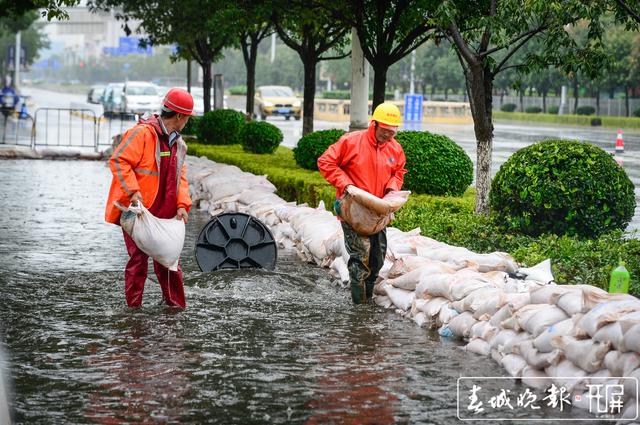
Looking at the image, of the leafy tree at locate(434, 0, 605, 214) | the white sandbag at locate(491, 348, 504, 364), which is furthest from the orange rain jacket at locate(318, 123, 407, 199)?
the leafy tree at locate(434, 0, 605, 214)

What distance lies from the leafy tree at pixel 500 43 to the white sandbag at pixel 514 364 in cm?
470

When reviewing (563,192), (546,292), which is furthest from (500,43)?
(546,292)

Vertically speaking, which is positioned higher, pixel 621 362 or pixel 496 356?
pixel 621 362

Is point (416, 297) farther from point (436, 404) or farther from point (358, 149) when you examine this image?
point (436, 404)

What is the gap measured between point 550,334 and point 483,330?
0.91 meters

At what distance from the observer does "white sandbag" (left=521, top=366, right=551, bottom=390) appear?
6.25 metres

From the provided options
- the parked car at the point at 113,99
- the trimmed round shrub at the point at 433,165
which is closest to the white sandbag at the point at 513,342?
the trimmed round shrub at the point at 433,165

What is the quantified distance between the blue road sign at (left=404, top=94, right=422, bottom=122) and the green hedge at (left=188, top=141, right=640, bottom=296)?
35898mm

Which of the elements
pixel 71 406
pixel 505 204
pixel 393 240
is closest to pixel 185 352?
pixel 71 406

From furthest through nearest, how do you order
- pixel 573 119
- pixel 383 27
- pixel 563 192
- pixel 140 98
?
pixel 573 119 < pixel 140 98 < pixel 383 27 < pixel 563 192

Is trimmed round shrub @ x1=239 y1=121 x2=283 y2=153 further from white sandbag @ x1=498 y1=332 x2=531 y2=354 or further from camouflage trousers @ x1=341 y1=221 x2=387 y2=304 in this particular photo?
white sandbag @ x1=498 y1=332 x2=531 y2=354

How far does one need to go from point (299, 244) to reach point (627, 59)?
44.5m

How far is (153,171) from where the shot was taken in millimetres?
7988

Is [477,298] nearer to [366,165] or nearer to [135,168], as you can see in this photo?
[366,165]
